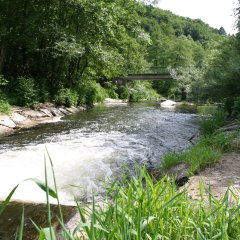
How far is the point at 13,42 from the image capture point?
53.0 feet

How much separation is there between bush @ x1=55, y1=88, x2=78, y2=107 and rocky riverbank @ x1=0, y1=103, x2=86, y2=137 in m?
0.64

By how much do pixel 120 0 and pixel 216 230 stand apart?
75.2 ft

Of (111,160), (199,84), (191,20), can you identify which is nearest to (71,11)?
(199,84)

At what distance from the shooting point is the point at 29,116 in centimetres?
1389

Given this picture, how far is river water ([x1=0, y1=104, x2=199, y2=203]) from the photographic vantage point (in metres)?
5.46

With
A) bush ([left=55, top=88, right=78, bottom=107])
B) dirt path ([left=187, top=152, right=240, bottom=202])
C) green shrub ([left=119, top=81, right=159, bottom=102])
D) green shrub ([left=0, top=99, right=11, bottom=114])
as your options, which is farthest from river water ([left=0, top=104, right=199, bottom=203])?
green shrub ([left=119, top=81, right=159, bottom=102])

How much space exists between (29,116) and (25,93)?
2024 mm

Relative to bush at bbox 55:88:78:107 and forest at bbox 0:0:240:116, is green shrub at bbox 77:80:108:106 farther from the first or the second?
bush at bbox 55:88:78:107

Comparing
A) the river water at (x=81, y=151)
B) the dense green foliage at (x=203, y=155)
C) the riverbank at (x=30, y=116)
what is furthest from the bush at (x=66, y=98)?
the dense green foliage at (x=203, y=155)

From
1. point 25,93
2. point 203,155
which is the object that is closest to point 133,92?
point 25,93

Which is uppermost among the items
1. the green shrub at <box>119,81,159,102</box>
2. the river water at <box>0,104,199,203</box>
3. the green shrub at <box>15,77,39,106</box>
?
the green shrub at <box>15,77,39,106</box>

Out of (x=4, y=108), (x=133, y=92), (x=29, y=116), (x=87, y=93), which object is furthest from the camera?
(x=133, y=92)

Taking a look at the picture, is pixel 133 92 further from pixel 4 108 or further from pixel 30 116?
pixel 4 108

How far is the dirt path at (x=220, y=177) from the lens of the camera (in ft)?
13.5
